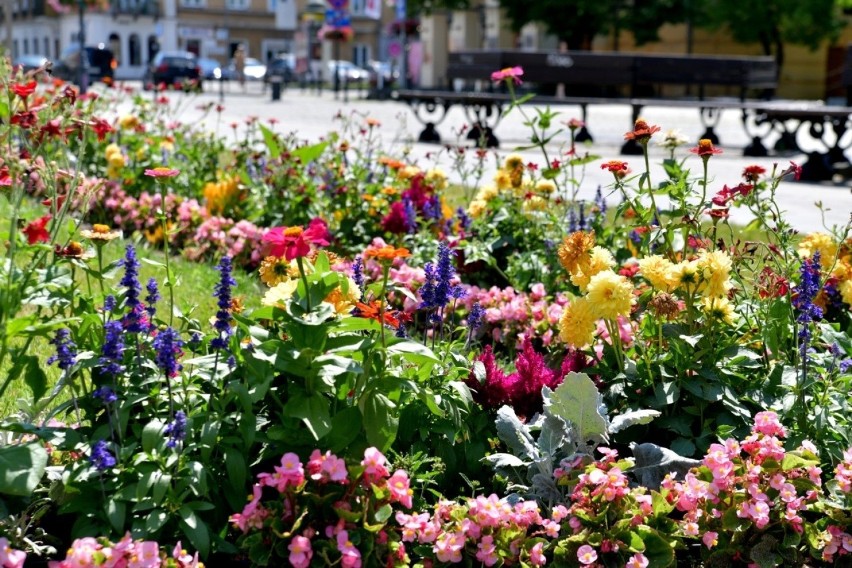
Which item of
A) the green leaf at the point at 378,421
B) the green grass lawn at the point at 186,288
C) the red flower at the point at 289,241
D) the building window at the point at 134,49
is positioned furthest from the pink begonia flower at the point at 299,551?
the building window at the point at 134,49

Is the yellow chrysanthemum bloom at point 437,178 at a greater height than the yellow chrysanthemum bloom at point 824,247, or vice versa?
the yellow chrysanthemum bloom at point 437,178

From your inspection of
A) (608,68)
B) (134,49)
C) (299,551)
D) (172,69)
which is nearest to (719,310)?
(299,551)

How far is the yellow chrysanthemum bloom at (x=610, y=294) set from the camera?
2676 millimetres

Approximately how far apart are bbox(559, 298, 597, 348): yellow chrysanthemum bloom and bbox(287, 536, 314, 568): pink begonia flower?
39.0 inches

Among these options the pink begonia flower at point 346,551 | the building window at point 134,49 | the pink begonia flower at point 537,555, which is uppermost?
the building window at point 134,49

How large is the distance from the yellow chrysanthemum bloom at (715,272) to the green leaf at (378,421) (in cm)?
86

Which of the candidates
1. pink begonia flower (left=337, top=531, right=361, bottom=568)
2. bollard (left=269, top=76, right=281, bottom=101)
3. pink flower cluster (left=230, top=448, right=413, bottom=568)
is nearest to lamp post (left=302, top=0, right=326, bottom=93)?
bollard (left=269, top=76, right=281, bottom=101)

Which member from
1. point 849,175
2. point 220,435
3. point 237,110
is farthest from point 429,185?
point 237,110

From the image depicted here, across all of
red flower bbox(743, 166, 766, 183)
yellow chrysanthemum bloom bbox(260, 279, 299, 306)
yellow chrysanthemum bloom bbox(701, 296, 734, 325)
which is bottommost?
yellow chrysanthemum bloom bbox(701, 296, 734, 325)

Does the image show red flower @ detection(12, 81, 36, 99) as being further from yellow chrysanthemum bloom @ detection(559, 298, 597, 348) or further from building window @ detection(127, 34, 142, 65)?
building window @ detection(127, 34, 142, 65)

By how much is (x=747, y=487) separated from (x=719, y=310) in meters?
0.54

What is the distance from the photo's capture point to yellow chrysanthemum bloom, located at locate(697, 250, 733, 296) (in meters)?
2.71

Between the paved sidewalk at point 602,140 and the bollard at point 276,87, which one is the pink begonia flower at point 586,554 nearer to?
the paved sidewalk at point 602,140

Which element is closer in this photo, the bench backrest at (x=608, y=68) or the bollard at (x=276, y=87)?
the bench backrest at (x=608, y=68)
